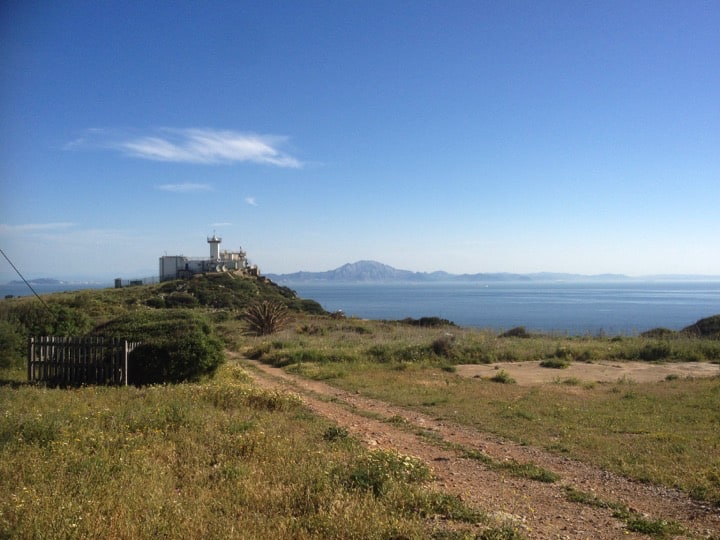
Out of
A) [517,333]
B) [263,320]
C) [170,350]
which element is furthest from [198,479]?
[517,333]

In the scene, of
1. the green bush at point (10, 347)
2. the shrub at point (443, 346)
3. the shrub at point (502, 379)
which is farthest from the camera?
the shrub at point (443, 346)

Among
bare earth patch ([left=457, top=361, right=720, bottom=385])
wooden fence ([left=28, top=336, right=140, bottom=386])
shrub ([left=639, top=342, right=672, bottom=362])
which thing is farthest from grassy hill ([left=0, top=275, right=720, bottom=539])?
shrub ([left=639, top=342, right=672, bottom=362])

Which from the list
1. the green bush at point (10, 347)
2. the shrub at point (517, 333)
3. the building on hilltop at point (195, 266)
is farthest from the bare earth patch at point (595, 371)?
the building on hilltop at point (195, 266)

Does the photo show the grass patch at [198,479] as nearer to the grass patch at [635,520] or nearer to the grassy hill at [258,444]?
the grassy hill at [258,444]

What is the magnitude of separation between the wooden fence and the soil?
5.69m

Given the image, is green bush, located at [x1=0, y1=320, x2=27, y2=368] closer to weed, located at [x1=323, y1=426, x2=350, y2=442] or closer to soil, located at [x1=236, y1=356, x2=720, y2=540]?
soil, located at [x1=236, y1=356, x2=720, y2=540]

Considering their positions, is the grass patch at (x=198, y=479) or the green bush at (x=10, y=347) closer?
the grass patch at (x=198, y=479)

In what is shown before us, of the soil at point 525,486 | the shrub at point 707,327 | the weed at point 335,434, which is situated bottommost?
the shrub at point 707,327

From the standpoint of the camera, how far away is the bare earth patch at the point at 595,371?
58.8 ft

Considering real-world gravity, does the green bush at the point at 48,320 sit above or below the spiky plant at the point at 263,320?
above

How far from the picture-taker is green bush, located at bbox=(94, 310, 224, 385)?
1410 cm

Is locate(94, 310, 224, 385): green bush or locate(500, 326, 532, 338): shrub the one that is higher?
locate(94, 310, 224, 385): green bush

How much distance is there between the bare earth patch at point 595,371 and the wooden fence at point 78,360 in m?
10.8

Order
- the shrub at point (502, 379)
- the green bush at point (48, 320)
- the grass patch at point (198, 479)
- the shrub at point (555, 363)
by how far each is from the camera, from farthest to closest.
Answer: the shrub at point (555, 363) → the green bush at point (48, 320) → the shrub at point (502, 379) → the grass patch at point (198, 479)
